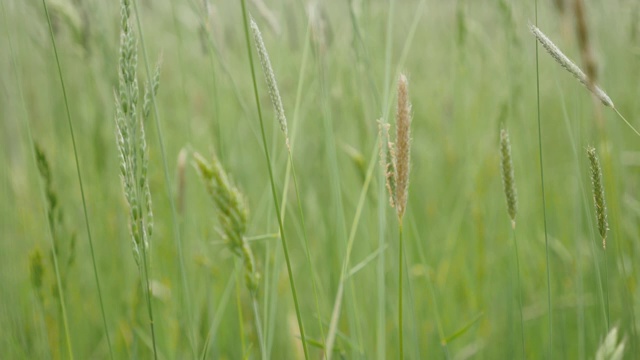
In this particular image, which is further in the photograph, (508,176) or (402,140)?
(508,176)

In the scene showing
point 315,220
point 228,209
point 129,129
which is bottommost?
point 315,220

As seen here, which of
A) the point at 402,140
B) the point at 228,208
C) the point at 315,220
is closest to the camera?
the point at 402,140

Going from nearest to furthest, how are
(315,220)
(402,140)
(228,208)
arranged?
1. (402,140)
2. (228,208)
3. (315,220)

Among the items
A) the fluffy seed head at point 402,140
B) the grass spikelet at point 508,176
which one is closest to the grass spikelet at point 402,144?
the fluffy seed head at point 402,140

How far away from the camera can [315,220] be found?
2.20 m

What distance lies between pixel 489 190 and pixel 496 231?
35 centimetres

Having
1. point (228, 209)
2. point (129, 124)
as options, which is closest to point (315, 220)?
point (228, 209)

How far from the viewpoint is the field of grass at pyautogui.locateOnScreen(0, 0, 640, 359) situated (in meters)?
1.31

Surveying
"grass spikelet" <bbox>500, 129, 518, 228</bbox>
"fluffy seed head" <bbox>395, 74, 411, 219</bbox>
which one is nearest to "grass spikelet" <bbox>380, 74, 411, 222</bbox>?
"fluffy seed head" <bbox>395, 74, 411, 219</bbox>

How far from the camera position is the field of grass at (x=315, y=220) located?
1.31 metres

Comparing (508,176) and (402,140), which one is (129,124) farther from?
(508,176)

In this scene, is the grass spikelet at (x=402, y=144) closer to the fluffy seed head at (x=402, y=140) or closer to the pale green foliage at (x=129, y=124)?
the fluffy seed head at (x=402, y=140)

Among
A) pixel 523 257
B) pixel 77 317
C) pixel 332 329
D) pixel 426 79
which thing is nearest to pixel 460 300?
pixel 523 257

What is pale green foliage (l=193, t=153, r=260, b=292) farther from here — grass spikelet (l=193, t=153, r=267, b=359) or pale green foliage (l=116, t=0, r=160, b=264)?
pale green foliage (l=116, t=0, r=160, b=264)
